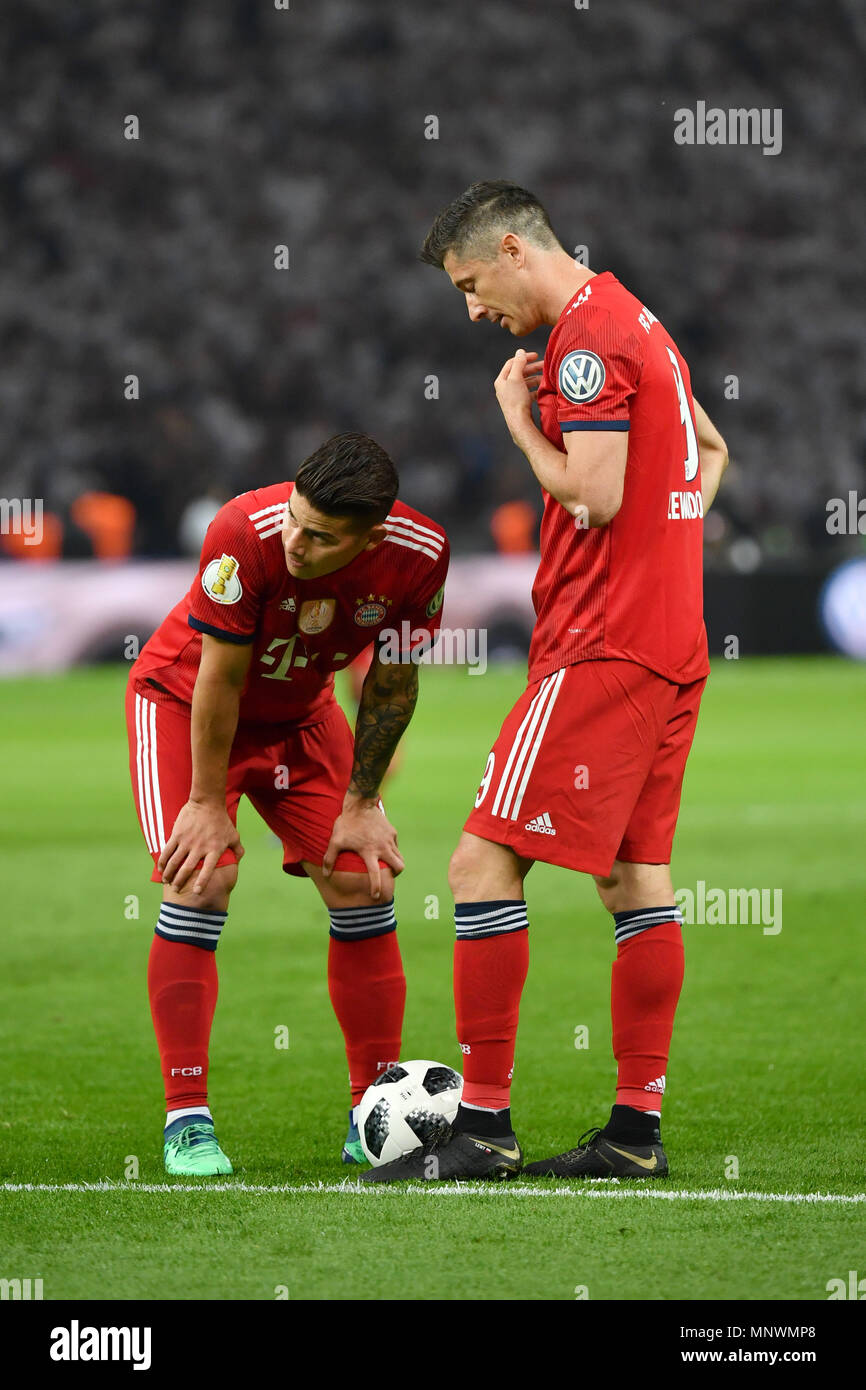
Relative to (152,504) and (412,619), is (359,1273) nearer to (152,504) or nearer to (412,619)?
(412,619)

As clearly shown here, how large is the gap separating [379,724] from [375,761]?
97 mm

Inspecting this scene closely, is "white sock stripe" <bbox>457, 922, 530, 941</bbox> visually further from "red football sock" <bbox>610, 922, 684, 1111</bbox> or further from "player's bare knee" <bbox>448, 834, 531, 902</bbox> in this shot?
"red football sock" <bbox>610, 922, 684, 1111</bbox>

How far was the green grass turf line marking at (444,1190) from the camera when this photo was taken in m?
4.29

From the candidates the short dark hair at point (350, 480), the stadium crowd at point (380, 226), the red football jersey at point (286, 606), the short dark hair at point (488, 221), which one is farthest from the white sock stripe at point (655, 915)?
the stadium crowd at point (380, 226)

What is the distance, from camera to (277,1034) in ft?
21.6

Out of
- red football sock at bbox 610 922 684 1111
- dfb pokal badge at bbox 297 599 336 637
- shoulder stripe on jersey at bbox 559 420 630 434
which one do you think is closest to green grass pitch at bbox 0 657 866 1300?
red football sock at bbox 610 922 684 1111

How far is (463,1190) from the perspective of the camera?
4.33 meters

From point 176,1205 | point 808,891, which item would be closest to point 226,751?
point 176,1205

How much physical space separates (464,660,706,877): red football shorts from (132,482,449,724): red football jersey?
52 cm

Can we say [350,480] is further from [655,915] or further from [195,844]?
[655,915]

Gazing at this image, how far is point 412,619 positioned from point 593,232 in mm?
29208

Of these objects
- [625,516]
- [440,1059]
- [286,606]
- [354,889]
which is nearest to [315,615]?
[286,606]

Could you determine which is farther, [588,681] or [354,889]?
[354,889]

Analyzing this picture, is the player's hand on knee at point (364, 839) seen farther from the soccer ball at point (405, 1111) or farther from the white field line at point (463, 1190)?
the white field line at point (463, 1190)
